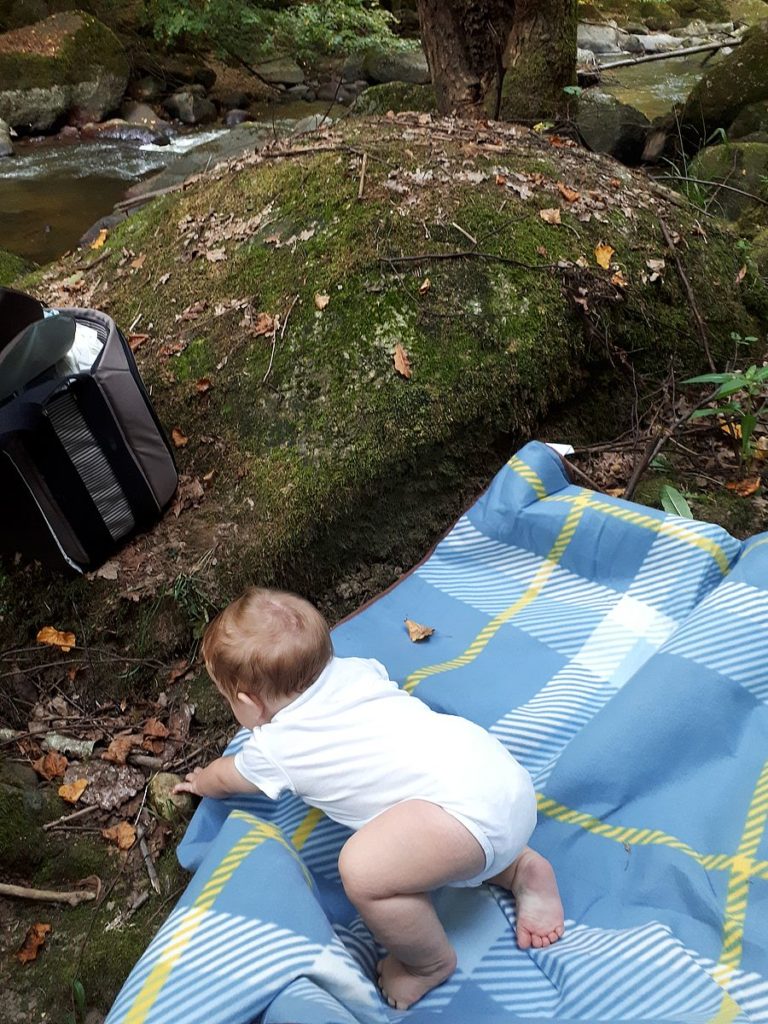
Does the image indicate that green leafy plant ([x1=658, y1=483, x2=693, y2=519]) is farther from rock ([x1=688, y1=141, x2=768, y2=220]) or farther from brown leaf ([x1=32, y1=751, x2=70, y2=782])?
rock ([x1=688, y1=141, x2=768, y2=220])

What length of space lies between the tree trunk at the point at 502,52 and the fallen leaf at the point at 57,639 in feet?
16.5

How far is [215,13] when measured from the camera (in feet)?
37.4

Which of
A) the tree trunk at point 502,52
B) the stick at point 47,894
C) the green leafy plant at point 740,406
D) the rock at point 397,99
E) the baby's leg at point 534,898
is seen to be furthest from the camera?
the rock at point 397,99

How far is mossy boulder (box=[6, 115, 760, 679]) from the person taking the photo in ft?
9.44

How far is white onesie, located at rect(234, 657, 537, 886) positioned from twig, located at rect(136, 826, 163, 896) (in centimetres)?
60

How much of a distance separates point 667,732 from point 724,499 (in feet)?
4.67

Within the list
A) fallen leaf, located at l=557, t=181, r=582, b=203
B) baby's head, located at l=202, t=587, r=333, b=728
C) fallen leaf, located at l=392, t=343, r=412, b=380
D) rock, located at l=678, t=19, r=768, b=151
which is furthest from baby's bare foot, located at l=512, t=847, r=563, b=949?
rock, located at l=678, t=19, r=768, b=151

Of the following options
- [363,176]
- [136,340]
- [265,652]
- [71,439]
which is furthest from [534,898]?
[363,176]

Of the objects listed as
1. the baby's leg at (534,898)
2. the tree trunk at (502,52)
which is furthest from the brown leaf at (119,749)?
the tree trunk at (502,52)

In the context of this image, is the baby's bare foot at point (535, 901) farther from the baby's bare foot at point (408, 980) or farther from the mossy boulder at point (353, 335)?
the mossy boulder at point (353, 335)

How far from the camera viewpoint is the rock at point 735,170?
5.84 meters

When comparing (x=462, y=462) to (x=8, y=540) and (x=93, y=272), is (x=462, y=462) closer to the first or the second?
(x=8, y=540)

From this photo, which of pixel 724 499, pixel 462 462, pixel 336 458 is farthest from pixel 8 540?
pixel 724 499

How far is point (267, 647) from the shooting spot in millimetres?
1759
